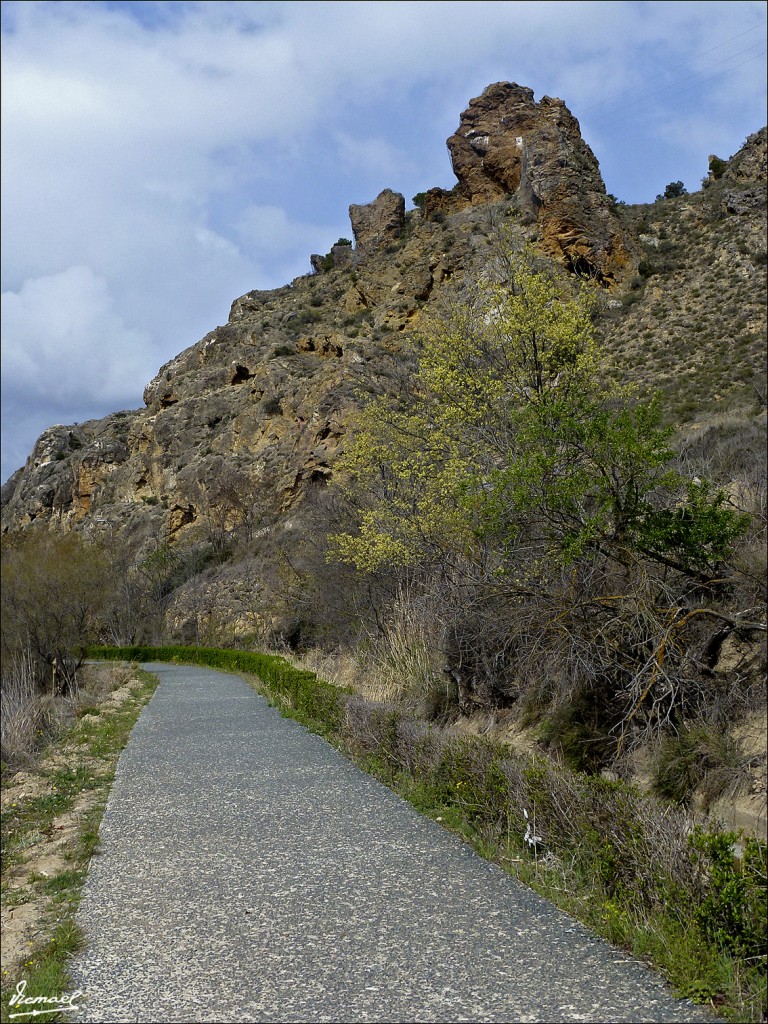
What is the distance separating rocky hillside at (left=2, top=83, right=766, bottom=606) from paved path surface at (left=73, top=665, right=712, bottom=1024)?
19979 millimetres

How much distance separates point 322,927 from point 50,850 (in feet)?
11.7

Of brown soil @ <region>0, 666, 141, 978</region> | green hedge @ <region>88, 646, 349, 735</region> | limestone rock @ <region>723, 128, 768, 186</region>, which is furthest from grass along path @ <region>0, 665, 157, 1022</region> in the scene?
limestone rock @ <region>723, 128, 768, 186</region>

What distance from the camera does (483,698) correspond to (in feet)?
32.8

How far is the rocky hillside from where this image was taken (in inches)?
1436

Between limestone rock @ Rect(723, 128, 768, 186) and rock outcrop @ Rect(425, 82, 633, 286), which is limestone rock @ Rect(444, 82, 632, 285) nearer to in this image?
rock outcrop @ Rect(425, 82, 633, 286)

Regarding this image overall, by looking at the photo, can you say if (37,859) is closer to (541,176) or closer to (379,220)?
(541,176)

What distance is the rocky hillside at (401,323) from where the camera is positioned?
36469 millimetres

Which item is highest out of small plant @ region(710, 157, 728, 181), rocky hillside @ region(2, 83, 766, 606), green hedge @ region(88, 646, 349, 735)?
small plant @ region(710, 157, 728, 181)

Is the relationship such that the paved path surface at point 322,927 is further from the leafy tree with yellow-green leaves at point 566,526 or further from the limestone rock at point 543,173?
the limestone rock at point 543,173

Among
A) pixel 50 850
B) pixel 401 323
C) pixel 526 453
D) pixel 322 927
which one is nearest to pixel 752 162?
pixel 401 323

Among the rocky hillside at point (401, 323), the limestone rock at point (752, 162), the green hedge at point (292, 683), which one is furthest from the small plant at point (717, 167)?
the green hedge at point (292, 683)

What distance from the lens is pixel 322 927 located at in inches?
190

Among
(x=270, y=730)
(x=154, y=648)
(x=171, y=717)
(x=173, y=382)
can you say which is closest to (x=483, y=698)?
(x=270, y=730)

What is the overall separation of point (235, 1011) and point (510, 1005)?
1.25m
